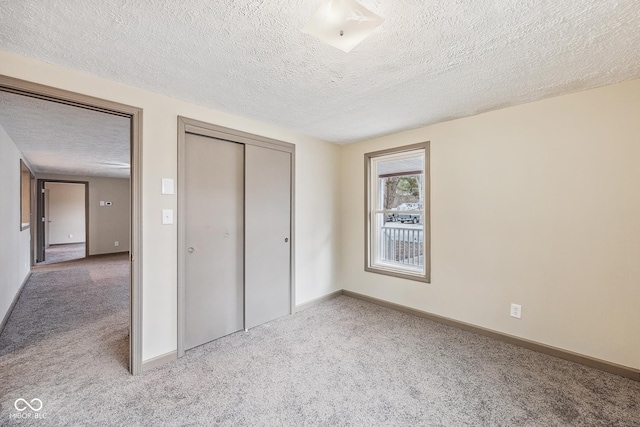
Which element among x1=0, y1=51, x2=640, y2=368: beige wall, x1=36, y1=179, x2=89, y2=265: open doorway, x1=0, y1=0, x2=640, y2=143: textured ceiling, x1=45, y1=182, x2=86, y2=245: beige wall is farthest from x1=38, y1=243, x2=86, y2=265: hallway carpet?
x1=0, y1=0, x2=640, y2=143: textured ceiling

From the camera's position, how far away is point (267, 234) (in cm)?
314

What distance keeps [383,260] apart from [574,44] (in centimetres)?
288

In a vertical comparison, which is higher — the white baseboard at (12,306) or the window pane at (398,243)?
the window pane at (398,243)

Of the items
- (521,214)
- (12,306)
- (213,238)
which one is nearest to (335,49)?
(213,238)

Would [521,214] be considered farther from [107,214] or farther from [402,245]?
[107,214]

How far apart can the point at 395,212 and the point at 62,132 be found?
4.34 meters

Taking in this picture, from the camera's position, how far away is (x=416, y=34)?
1.52 m

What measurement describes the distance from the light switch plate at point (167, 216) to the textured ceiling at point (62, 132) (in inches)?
45.2

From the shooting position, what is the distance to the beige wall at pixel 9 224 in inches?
120

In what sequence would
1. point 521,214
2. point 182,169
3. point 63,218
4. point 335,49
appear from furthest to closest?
Result: point 63,218 < point 521,214 < point 182,169 < point 335,49

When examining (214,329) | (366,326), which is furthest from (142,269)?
(366,326)

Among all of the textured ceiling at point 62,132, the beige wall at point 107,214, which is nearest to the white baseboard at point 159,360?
the textured ceiling at point 62,132

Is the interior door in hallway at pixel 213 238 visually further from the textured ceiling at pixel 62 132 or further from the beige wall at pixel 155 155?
the textured ceiling at pixel 62 132

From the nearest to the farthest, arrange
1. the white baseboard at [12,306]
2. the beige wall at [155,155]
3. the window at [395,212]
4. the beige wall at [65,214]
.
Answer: the beige wall at [155,155]
the white baseboard at [12,306]
the window at [395,212]
the beige wall at [65,214]
